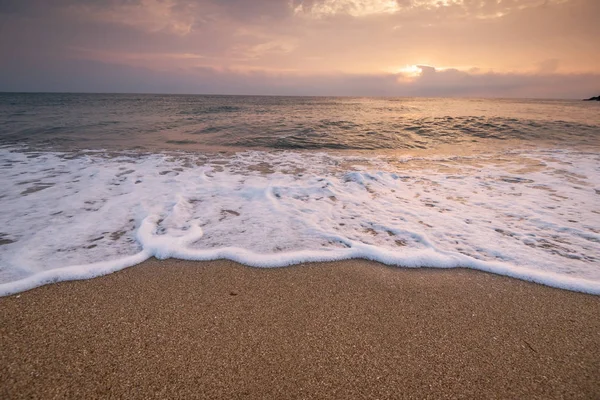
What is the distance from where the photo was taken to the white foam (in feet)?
9.17

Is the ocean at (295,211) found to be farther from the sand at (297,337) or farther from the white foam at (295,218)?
the sand at (297,337)

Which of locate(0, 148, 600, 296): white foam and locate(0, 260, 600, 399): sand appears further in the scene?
locate(0, 148, 600, 296): white foam

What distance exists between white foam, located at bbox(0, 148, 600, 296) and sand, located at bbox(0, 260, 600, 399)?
1.10 feet

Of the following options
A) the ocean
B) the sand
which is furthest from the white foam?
the sand

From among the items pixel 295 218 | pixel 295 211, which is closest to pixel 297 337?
pixel 295 218

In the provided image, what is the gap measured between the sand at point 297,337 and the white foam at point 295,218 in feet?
1.10

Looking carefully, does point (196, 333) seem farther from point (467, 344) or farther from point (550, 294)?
point (550, 294)

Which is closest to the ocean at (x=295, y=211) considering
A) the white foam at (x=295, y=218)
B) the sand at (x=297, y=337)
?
the white foam at (x=295, y=218)

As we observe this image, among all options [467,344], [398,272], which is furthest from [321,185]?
[467,344]

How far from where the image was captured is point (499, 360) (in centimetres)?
173

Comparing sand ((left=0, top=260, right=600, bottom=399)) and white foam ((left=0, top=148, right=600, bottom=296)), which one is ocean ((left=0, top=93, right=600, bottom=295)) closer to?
white foam ((left=0, top=148, right=600, bottom=296))

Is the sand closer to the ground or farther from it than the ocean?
closer to the ground

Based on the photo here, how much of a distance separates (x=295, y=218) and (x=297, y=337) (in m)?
2.04

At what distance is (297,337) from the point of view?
6.19 feet
